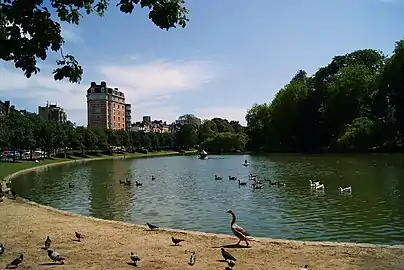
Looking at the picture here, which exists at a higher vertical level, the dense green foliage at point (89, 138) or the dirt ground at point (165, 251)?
the dense green foliage at point (89, 138)

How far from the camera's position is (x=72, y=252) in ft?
42.5

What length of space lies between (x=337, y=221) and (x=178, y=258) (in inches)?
426

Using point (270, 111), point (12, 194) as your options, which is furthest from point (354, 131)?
point (12, 194)

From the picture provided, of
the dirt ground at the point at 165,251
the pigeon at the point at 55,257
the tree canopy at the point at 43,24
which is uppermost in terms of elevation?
the tree canopy at the point at 43,24

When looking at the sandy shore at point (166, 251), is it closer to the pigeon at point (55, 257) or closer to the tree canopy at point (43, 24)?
the pigeon at point (55, 257)

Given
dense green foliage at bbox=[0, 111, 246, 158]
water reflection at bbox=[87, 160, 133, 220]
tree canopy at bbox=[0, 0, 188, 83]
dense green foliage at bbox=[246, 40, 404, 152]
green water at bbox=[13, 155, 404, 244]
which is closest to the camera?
tree canopy at bbox=[0, 0, 188, 83]

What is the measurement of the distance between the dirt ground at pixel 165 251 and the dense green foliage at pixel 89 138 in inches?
2295

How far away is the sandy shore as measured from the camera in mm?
11453

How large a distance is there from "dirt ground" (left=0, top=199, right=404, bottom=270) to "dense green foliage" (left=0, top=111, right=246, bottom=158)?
58303 mm

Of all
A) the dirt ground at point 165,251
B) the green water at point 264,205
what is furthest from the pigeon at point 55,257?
the green water at point 264,205

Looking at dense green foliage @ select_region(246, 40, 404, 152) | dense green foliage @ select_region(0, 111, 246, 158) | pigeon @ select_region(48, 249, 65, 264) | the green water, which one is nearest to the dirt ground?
pigeon @ select_region(48, 249, 65, 264)

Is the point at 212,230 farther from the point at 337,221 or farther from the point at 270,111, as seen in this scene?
the point at 270,111

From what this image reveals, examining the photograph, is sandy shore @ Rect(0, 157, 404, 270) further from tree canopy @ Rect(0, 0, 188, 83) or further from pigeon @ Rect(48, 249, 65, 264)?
tree canopy @ Rect(0, 0, 188, 83)

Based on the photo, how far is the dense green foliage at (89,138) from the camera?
78812 millimetres
